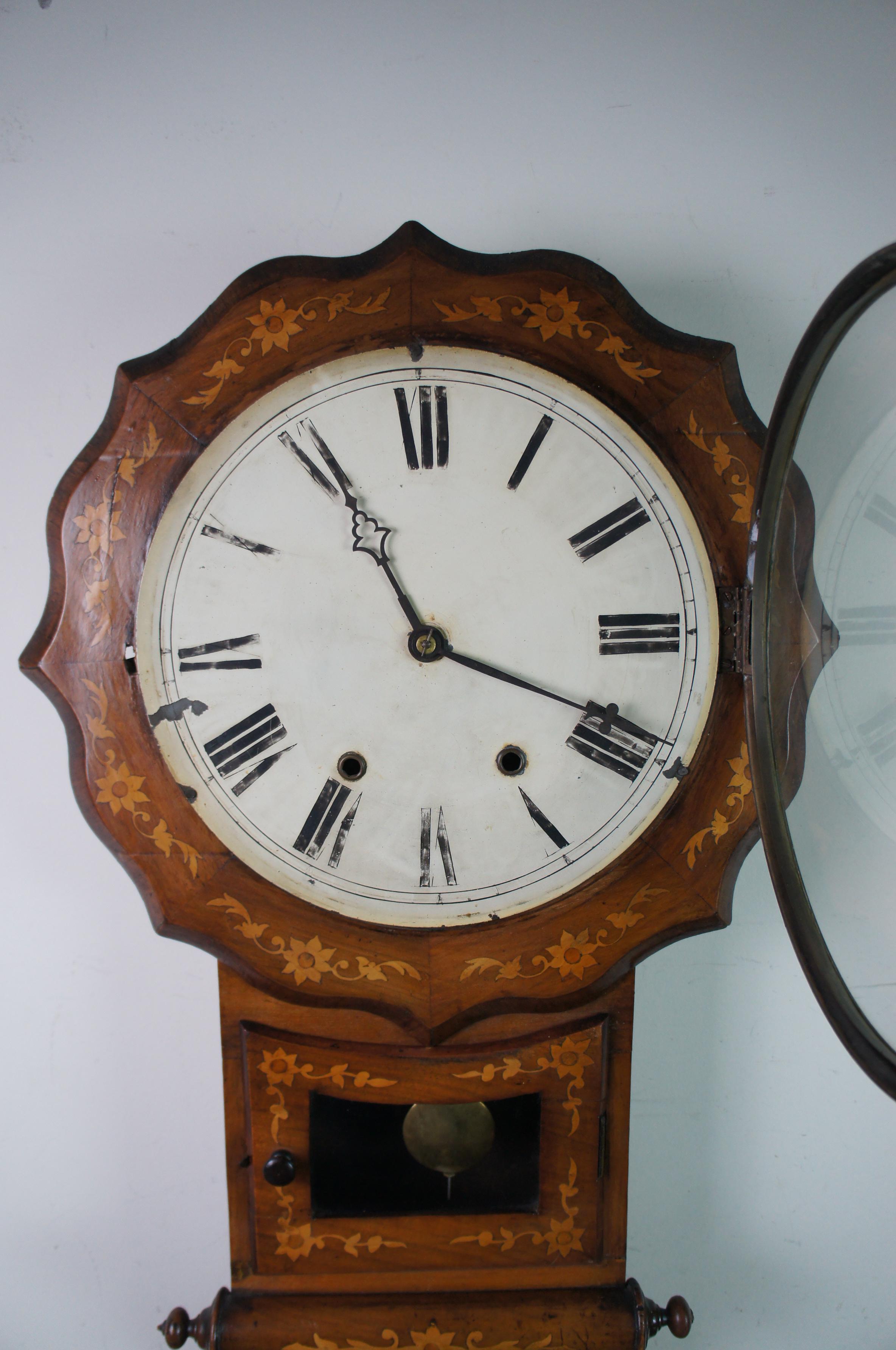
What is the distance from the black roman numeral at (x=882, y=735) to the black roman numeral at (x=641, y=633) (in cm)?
21

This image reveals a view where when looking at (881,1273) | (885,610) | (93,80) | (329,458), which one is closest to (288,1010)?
(329,458)

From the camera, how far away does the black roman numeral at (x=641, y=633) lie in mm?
849

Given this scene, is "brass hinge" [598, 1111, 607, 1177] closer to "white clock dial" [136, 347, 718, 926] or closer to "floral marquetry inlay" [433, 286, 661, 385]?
Answer: "white clock dial" [136, 347, 718, 926]

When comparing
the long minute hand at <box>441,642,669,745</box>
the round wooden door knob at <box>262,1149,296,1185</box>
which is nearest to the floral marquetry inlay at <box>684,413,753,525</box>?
the long minute hand at <box>441,642,669,745</box>

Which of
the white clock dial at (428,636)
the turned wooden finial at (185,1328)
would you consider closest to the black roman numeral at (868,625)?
the white clock dial at (428,636)

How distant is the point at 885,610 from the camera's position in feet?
2.18

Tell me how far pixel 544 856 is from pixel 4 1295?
1.03 m

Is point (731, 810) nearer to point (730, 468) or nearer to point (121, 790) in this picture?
point (730, 468)

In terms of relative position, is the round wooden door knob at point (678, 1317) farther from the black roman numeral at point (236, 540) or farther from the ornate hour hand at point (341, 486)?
the black roman numeral at point (236, 540)

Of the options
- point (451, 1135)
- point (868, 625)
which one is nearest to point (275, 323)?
point (868, 625)

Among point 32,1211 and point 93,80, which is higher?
point 93,80

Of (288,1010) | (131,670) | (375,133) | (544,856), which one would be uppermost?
(375,133)

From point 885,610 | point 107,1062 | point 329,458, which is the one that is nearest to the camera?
point 885,610

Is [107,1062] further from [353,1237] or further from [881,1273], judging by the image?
[881,1273]
